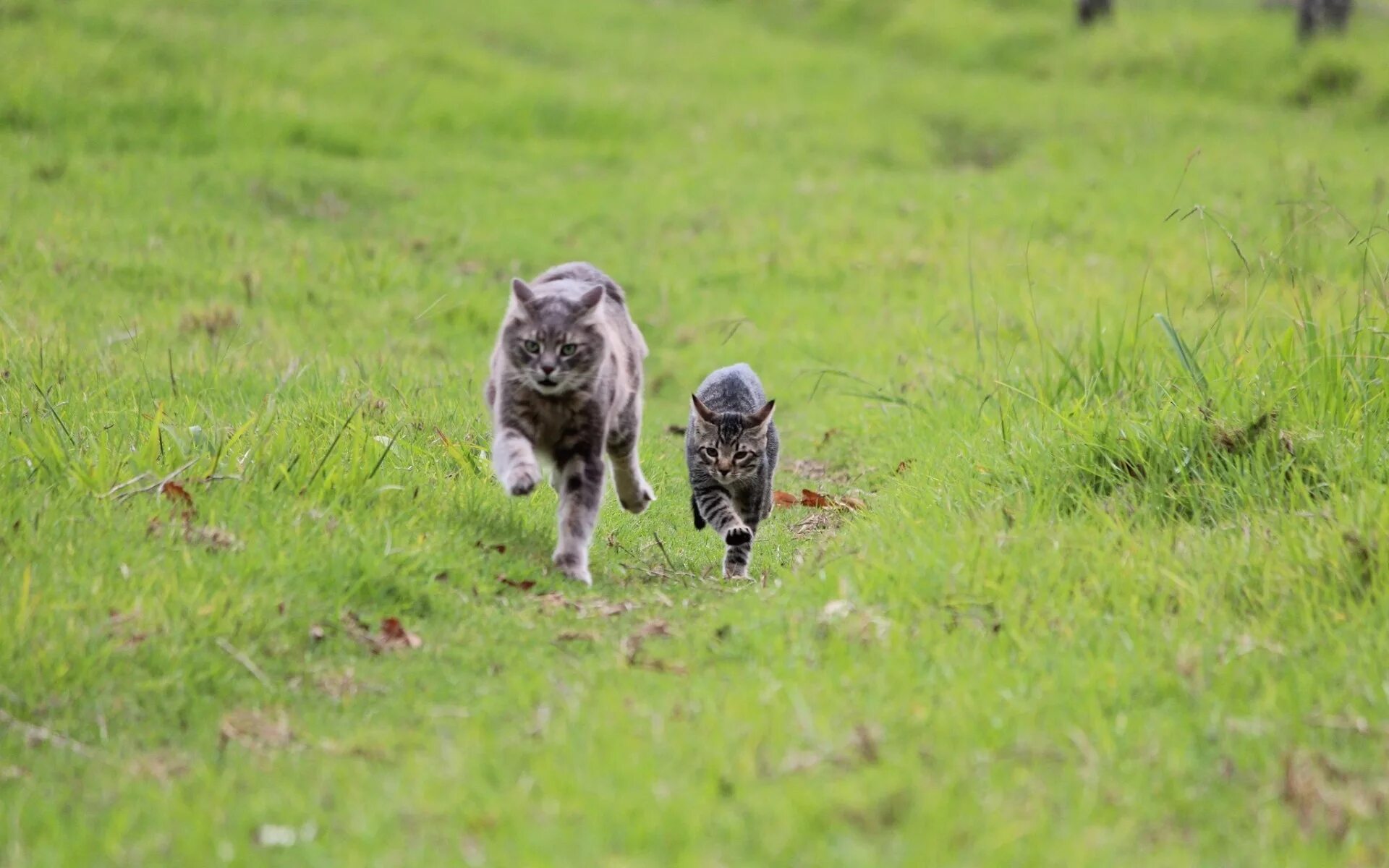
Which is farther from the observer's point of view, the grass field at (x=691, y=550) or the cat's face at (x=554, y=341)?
the cat's face at (x=554, y=341)

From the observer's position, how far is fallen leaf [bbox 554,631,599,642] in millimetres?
5090

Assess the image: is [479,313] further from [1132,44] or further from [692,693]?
[1132,44]

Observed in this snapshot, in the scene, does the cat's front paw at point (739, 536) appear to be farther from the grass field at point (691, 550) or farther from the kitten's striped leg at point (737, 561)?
the grass field at point (691, 550)

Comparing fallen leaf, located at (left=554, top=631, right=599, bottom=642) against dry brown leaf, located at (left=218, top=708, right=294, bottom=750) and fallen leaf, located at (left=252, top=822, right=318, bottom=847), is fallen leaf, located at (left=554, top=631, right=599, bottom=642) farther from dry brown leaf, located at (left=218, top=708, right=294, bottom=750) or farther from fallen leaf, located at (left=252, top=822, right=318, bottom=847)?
fallen leaf, located at (left=252, top=822, right=318, bottom=847)

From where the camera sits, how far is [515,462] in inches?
236

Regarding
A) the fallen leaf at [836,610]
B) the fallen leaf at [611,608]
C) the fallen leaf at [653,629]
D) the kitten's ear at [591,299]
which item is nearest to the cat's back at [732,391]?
the kitten's ear at [591,299]

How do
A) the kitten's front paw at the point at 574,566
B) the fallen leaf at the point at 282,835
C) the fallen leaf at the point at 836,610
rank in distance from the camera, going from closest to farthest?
1. the fallen leaf at the point at 282,835
2. the fallen leaf at the point at 836,610
3. the kitten's front paw at the point at 574,566

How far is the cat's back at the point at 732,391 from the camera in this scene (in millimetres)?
7871

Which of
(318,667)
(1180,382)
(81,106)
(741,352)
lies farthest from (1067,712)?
(81,106)

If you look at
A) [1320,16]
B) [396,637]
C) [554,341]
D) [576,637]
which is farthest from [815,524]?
[1320,16]

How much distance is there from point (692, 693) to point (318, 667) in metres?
1.40

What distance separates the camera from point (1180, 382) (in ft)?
22.4

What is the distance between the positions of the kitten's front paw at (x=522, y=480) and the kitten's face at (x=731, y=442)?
5.01ft

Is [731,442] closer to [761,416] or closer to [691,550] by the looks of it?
[761,416]
